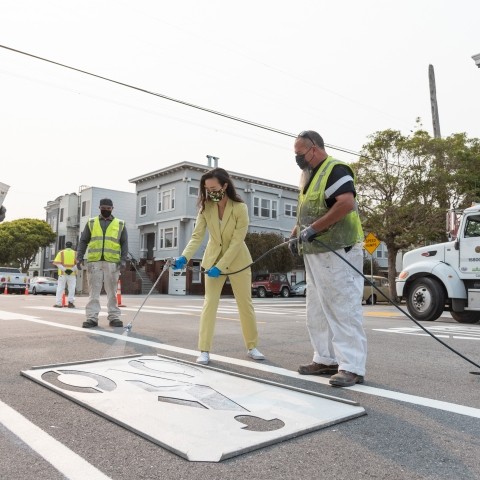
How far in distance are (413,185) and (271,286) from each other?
1319 centimetres

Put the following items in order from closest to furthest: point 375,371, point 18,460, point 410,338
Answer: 1. point 18,460
2. point 375,371
3. point 410,338

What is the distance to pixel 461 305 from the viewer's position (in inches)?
433

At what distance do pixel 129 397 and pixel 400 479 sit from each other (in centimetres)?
183

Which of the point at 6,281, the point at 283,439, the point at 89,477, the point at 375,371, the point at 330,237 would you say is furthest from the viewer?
the point at 6,281

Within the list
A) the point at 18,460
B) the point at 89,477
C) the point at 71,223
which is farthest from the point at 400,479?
the point at 71,223

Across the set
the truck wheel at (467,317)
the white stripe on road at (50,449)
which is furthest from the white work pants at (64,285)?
the white stripe on road at (50,449)

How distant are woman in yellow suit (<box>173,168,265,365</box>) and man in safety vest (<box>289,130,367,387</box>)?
0.83m

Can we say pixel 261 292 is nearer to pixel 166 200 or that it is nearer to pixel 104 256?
pixel 166 200

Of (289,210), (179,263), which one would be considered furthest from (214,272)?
(289,210)

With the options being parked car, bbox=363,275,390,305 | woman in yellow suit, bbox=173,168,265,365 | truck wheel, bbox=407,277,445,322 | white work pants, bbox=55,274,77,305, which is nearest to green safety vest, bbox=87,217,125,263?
woman in yellow suit, bbox=173,168,265,365

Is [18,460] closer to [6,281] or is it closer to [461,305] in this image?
[461,305]

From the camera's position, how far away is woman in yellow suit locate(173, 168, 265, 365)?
16.0 ft

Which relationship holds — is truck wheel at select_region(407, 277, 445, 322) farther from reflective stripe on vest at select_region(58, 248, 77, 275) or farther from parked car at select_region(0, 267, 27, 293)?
parked car at select_region(0, 267, 27, 293)

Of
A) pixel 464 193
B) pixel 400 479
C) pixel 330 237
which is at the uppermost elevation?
pixel 464 193
